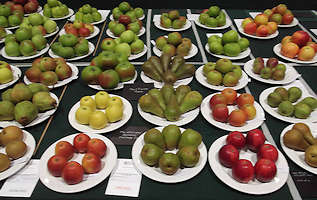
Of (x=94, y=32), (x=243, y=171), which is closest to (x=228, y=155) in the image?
(x=243, y=171)

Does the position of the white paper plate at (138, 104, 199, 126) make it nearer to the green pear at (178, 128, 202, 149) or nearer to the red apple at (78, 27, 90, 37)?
the green pear at (178, 128, 202, 149)

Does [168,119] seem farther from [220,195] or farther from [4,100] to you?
[4,100]

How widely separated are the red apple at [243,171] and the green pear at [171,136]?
11.4 inches

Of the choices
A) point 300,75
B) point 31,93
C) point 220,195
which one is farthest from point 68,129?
point 300,75

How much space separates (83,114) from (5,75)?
2.40ft

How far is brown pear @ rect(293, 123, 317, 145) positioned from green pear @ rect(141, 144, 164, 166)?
0.67 m

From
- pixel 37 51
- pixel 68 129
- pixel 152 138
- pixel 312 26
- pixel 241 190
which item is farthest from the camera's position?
pixel 312 26

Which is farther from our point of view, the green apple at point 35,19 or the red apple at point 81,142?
the green apple at point 35,19

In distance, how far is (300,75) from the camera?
1866mm

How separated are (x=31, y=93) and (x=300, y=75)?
1.68m

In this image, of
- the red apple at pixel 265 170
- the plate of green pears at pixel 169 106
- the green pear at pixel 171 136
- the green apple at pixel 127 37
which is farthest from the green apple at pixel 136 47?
the red apple at pixel 265 170

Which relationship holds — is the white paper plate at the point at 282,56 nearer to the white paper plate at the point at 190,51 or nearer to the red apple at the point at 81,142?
the white paper plate at the point at 190,51

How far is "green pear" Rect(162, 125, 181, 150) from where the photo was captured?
1.30 m

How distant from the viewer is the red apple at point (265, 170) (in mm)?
1138
